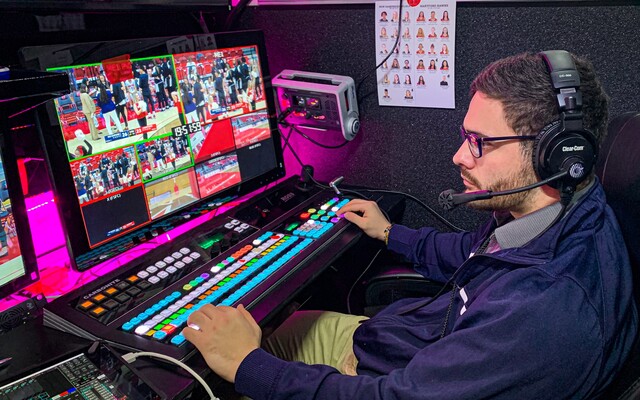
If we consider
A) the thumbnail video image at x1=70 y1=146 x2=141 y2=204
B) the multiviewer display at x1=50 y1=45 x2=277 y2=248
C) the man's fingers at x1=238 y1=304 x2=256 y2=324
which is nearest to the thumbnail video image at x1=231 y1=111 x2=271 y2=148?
the multiviewer display at x1=50 y1=45 x2=277 y2=248

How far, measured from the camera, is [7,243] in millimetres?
858

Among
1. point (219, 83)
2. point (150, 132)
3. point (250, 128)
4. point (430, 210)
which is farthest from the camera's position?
point (430, 210)

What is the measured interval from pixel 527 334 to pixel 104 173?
2.56 ft

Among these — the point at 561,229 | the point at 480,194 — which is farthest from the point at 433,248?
the point at 561,229

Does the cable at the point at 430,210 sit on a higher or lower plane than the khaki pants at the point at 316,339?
higher

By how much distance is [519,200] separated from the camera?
89 cm

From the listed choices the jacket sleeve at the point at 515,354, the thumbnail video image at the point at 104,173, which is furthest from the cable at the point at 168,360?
the thumbnail video image at the point at 104,173

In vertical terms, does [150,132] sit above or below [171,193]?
above

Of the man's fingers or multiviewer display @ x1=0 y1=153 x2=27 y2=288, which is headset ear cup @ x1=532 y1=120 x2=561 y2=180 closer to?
the man's fingers

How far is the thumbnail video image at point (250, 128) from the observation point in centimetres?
126

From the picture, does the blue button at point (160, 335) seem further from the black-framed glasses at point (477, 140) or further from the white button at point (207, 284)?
the black-framed glasses at point (477, 140)

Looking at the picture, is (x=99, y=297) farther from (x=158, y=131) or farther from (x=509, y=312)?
(x=509, y=312)

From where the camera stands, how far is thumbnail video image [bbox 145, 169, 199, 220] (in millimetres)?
1091

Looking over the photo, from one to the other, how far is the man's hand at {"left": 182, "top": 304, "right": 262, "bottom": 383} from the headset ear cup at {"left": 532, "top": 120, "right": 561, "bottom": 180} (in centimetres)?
51
